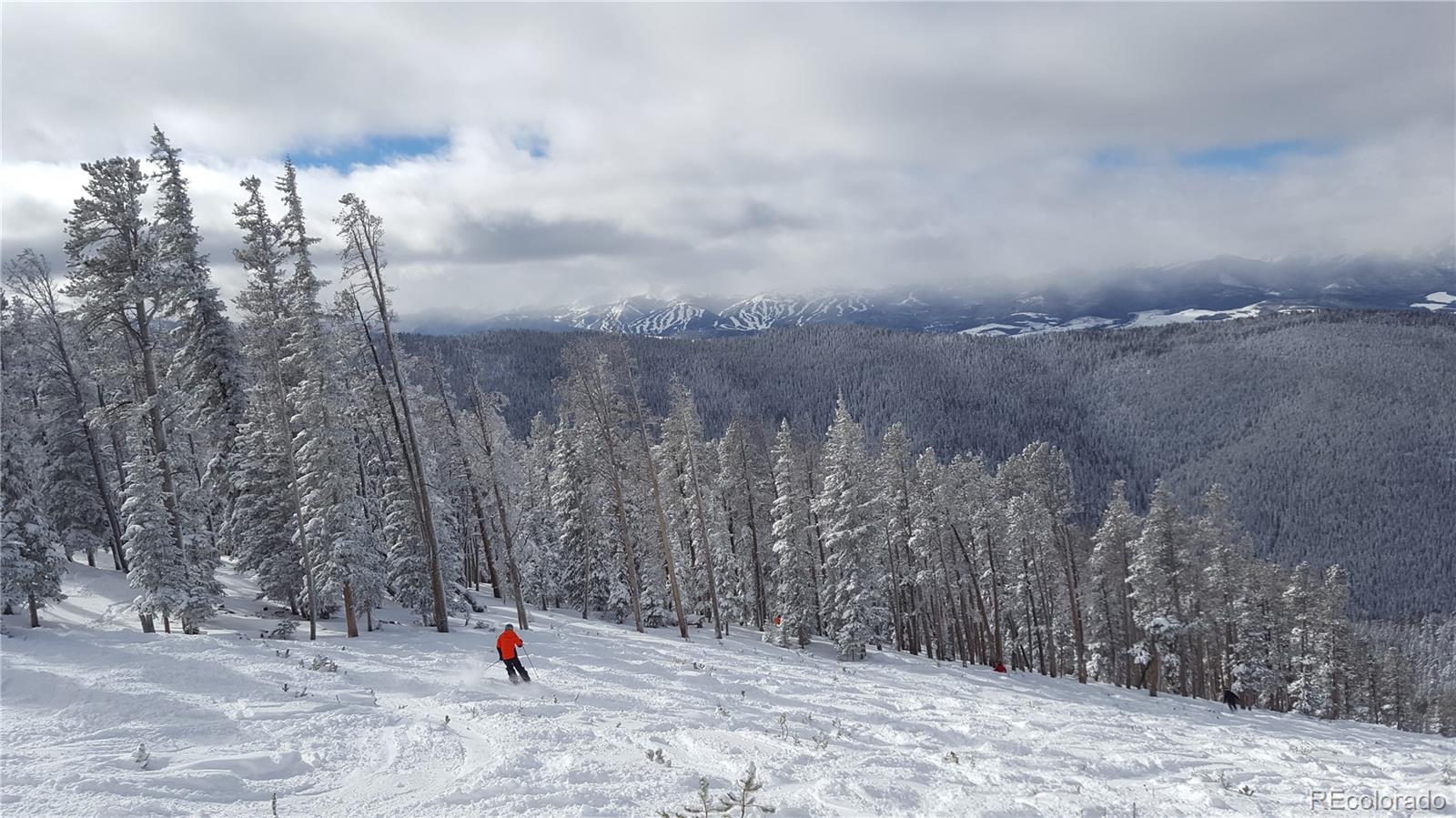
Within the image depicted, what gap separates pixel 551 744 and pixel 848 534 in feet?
75.7

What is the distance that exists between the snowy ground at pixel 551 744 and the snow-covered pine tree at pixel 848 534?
11454 millimetres

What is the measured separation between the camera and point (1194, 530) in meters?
39.5

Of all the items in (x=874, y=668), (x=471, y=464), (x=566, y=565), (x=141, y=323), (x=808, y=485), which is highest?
(x=141, y=323)

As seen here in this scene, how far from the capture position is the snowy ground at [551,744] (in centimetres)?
817

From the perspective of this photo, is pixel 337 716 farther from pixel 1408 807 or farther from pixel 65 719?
pixel 1408 807

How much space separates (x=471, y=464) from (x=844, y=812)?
2241cm

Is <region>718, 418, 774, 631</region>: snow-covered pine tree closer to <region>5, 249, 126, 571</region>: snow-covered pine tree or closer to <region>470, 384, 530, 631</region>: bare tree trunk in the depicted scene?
<region>470, 384, 530, 631</region>: bare tree trunk

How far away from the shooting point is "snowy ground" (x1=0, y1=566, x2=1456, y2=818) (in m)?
8.17

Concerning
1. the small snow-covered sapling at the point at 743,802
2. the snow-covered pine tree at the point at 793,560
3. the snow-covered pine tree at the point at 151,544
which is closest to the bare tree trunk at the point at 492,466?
the snow-covered pine tree at the point at 151,544

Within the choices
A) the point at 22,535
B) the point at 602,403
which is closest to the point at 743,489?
the point at 602,403

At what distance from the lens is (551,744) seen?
400 inches

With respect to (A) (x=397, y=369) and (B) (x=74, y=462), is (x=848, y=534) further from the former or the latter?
(B) (x=74, y=462)

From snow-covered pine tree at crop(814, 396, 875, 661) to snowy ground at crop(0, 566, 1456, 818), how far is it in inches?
451

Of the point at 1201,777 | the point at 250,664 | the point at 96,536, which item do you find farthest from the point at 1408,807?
the point at 96,536
